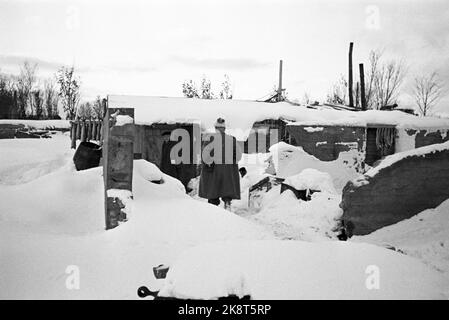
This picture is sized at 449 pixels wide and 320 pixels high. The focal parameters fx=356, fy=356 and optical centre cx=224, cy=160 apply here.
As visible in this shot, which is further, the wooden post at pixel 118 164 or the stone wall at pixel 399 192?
the stone wall at pixel 399 192

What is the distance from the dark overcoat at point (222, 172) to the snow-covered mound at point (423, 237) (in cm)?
231

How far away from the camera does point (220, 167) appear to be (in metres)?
6.44

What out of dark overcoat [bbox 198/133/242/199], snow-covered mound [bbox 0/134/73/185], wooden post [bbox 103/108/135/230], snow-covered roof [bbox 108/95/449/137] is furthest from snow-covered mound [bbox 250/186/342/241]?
snow-covered mound [bbox 0/134/73/185]

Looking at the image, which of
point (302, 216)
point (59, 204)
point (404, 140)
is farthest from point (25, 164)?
point (404, 140)

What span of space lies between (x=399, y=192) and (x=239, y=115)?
7.31m

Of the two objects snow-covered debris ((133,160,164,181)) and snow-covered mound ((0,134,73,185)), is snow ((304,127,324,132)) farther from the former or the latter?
snow-covered mound ((0,134,73,185))

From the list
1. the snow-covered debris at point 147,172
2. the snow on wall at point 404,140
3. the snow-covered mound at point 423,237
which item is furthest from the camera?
the snow on wall at point 404,140

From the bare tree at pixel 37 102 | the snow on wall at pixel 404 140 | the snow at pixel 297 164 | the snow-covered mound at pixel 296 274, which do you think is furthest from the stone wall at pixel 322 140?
the bare tree at pixel 37 102

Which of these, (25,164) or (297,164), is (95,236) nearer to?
(297,164)

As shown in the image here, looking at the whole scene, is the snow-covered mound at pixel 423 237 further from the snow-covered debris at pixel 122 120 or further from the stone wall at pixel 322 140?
the stone wall at pixel 322 140

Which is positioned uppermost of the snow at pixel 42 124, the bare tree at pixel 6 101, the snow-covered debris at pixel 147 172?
the bare tree at pixel 6 101

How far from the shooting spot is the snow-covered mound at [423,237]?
164 inches

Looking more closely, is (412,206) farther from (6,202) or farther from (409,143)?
(409,143)
